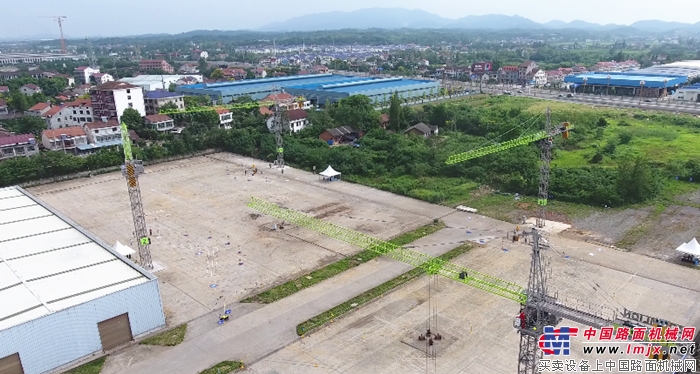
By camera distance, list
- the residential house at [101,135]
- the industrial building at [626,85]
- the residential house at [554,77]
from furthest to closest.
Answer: the residential house at [554,77] → the industrial building at [626,85] → the residential house at [101,135]

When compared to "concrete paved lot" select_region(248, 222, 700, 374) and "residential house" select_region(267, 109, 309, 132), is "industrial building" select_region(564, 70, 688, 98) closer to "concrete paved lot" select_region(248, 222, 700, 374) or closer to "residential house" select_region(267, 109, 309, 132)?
"residential house" select_region(267, 109, 309, 132)

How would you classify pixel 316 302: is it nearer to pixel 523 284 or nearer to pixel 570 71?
pixel 523 284

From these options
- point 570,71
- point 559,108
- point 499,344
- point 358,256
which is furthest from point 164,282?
point 570,71

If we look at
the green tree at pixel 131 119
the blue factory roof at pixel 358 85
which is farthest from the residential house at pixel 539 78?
the green tree at pixel 131 119

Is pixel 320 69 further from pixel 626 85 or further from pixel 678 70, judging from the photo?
pixel 678 70

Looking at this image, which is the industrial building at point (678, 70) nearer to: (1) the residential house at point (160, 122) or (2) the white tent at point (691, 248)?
(2) the white tent at point (691, 248)

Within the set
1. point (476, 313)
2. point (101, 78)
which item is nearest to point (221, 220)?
point (476, 313)
